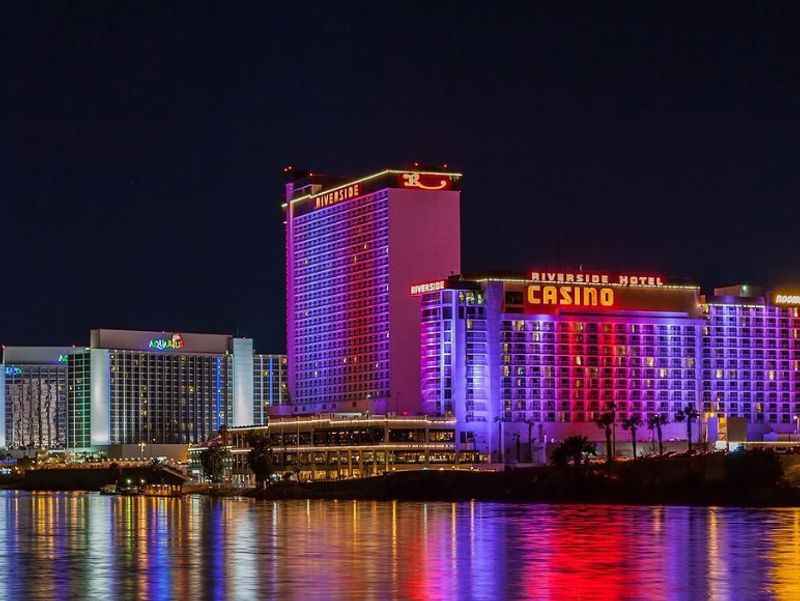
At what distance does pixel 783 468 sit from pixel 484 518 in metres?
61.0

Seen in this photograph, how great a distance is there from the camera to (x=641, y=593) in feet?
232

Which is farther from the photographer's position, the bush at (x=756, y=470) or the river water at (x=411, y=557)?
the bush at (x=756, y=470)

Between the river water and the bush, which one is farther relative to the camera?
the bush

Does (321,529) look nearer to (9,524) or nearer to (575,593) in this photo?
(9,524)

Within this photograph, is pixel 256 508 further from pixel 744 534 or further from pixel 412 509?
pixel 744 534

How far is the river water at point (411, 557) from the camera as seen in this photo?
7300 cm

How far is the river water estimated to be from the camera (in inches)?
2874

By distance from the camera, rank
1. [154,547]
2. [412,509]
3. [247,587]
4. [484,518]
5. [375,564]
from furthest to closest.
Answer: [412,509], [484,518], [154,547], [375,564], [247,587]

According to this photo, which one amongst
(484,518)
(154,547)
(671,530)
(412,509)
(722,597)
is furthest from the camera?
(412,509)

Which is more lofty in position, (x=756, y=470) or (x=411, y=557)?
(x=411, y=557)

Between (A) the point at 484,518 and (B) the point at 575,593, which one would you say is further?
(A) the point at 484,518

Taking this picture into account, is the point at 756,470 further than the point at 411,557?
Yes

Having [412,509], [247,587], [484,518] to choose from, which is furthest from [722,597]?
[412,509]

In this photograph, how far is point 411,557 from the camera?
92.4 meters
